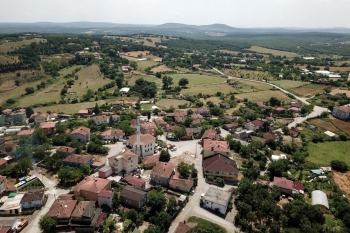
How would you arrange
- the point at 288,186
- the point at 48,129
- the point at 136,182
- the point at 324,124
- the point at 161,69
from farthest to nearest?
the point at 161,69, the point at 324,124, the point at 48,129, the point at 288,186, the point at 136,182

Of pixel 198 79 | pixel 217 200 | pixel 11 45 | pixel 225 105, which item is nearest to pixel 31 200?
pixel 217 200

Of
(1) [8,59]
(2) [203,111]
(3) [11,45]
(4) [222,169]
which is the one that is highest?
(3) [11,45]

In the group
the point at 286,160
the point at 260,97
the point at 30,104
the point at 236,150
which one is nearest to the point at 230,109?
the point at 260,97

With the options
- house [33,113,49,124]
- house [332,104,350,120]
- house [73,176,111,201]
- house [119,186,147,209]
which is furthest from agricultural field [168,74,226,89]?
house [119,186,147,209]

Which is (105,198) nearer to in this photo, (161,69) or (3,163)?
(3,163)

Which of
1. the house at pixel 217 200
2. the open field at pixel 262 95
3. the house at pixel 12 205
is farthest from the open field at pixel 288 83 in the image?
the house at pixel 12 205

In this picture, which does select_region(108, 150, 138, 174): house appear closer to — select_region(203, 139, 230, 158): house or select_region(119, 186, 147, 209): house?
select_region(119, 186, 147, 209): house
